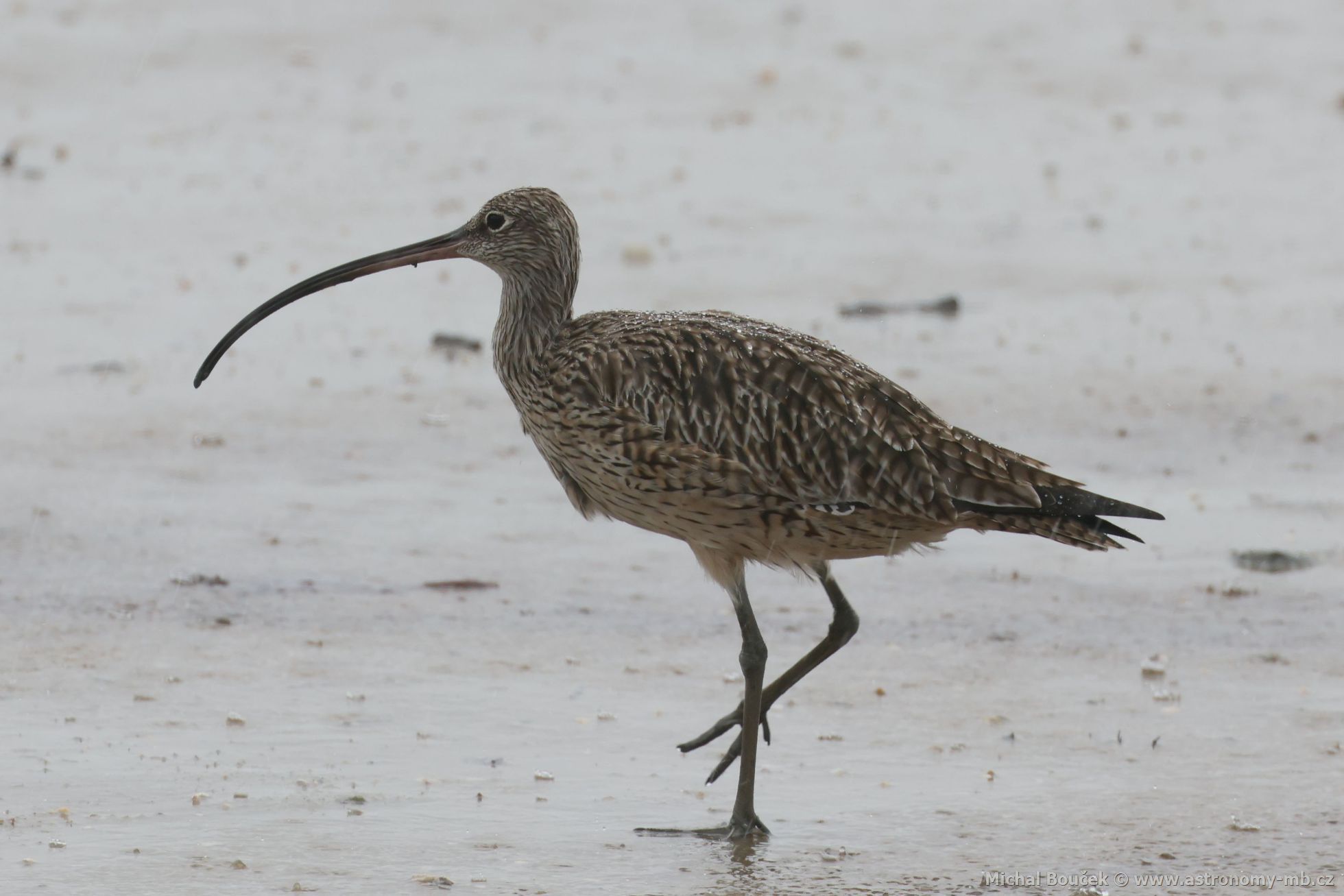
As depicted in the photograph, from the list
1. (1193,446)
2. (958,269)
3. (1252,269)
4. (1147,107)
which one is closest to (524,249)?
(1193,446)

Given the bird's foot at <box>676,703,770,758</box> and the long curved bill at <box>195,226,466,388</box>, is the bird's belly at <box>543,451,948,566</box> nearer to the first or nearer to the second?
the bird's foot at <box>676,703,770,758</box>

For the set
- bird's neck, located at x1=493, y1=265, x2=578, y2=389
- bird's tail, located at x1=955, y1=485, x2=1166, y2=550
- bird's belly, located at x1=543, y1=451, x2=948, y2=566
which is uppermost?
bird's neck, located at x1=493, y1=265, x2=578, y2=389

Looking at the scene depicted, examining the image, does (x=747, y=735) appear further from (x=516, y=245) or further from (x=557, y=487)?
(x=557, y=487)

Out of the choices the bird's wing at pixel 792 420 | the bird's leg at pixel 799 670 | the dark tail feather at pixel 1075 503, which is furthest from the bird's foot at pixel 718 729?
the dark tail feather at pixel 1075 503

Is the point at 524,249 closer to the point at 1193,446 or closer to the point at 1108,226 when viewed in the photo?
the point at 1193,446

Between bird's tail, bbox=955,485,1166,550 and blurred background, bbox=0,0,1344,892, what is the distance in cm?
74

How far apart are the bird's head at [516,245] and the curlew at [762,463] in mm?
348

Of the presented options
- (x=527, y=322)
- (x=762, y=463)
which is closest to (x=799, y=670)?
(x=762, y=463)

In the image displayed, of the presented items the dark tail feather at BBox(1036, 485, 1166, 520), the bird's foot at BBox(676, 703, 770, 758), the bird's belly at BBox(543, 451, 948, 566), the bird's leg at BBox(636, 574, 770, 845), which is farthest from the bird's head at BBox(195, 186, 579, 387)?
the dark tail feather at BBox(1036, 485, 1166, 520)

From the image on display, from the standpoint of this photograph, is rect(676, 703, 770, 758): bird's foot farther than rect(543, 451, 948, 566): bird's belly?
Yes

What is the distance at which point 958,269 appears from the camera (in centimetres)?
1180

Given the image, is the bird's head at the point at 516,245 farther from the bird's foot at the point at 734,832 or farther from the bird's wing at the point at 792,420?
→ the bird's foot at the point at 734,832

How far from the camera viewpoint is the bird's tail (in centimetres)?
570

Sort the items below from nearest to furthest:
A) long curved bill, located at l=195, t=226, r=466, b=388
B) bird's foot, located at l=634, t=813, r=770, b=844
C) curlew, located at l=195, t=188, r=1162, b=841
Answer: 1. bird's foot, located at l=634, t=813, r=770, b=844
2. curlew, located at l=195, t=188, r=1162, b=841
3. long curved bill, located at l=195, t=226, r=466, b=388
